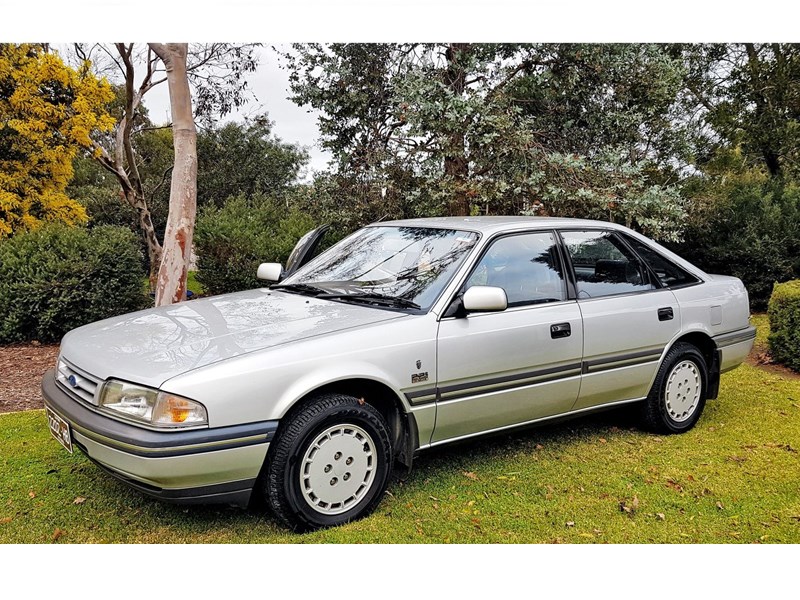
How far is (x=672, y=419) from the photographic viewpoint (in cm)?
516

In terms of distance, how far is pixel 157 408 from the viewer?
303 cm

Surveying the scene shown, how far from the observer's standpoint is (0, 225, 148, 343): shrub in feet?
28.1

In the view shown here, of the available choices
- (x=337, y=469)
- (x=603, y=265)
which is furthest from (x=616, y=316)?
(x=337, y=469)

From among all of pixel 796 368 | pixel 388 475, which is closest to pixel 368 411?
pixel 388 475

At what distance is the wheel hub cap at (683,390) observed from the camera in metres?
5.11

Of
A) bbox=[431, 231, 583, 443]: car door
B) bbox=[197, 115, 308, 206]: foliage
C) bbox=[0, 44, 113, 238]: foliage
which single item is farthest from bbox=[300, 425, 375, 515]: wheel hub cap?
bbox=[197, 115, 308, 206]: foliage

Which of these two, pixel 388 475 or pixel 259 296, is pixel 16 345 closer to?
pixel 259 296

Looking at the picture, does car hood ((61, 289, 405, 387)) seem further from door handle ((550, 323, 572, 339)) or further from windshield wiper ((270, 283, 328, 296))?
door handle ((550, 323, 572, 339))

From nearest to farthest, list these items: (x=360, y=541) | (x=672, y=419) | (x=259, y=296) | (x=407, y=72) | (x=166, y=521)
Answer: (x=360, y=541) → (x=166, y=521) → (x=259, y=296) → (x=672, y=419) → (x=407, y=72)

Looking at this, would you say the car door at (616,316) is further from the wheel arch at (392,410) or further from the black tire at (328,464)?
the black tire at (328,464)

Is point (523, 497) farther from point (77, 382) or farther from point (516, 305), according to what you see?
point (77, 382)

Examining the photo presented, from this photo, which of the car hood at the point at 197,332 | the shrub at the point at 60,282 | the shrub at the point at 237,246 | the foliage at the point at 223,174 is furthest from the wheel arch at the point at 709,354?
the foliage at the point at 223,174

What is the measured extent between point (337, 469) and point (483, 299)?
1.22 m

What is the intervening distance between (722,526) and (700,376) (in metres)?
1.85
